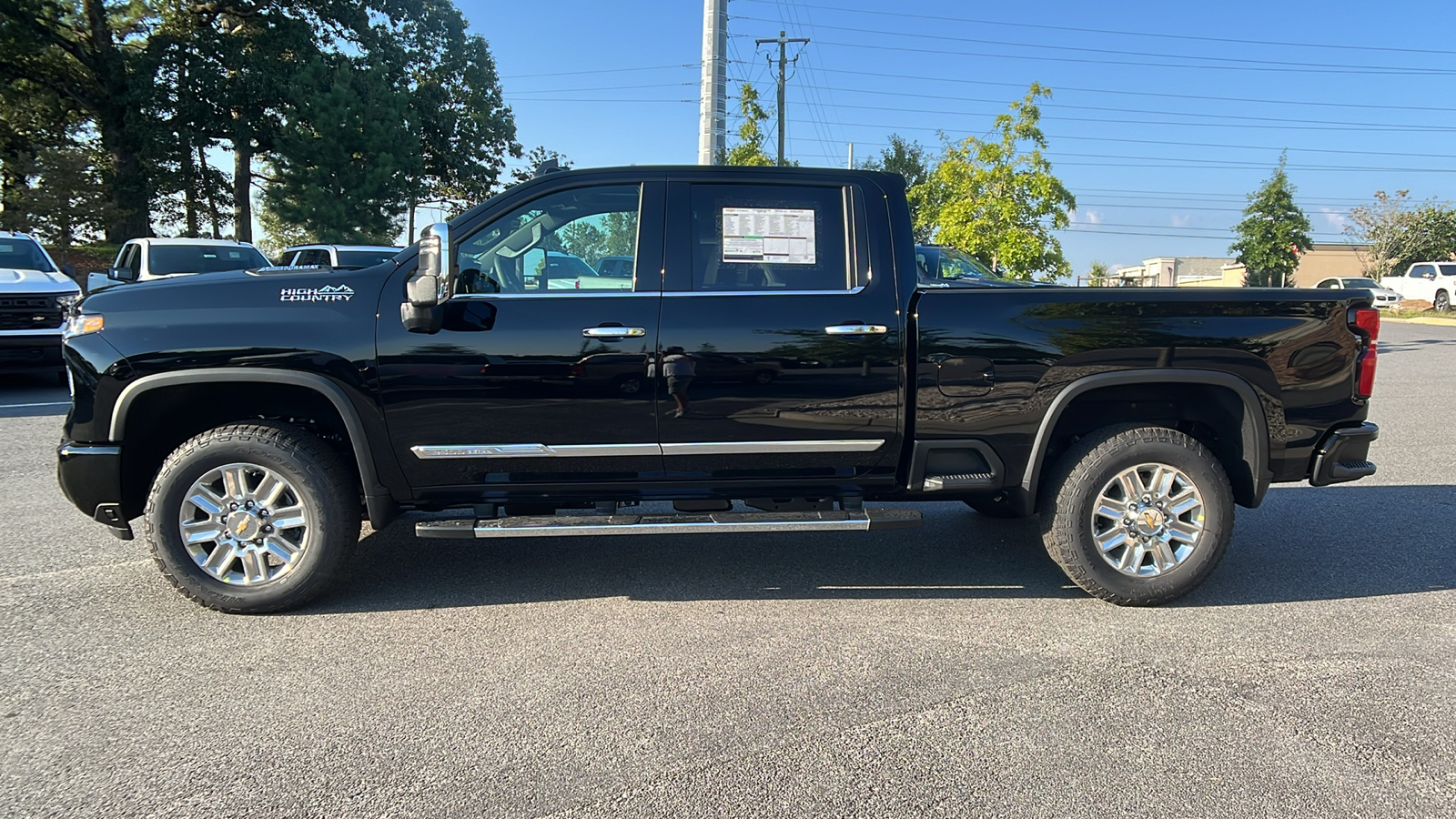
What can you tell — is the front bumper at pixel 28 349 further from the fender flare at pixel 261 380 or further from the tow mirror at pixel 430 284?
the tow mirror at pixel 430 284

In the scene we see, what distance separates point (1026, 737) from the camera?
2891mm

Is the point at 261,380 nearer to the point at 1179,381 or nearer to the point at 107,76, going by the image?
the point at 1179,381

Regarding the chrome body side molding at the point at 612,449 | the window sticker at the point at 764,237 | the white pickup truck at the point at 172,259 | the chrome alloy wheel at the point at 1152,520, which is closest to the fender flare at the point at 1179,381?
the chrome alloy wheel at the point at 1152,520

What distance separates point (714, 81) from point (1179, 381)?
1025cm

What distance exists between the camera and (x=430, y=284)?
3.58 metres

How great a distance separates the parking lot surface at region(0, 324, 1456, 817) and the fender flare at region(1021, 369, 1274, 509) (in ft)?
2.04

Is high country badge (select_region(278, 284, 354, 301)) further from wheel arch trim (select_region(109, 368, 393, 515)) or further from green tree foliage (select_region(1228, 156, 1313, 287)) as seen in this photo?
green tree foliage (select_region(1228, 156, 1313, 287))

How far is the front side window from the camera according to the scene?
12.8 feet

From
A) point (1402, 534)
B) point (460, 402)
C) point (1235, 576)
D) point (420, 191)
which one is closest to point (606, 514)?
point (460, 402)

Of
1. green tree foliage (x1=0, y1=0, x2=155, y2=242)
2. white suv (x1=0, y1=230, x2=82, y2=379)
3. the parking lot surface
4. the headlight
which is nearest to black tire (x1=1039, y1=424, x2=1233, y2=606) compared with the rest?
the parking lot surface

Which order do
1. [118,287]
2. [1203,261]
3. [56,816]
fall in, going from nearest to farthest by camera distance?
[56,816] < [118,287] < [1203,261]

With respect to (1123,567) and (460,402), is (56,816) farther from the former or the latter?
(1123,567)

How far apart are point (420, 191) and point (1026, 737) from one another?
29.6 metres

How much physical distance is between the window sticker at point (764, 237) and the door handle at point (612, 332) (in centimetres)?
56
